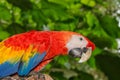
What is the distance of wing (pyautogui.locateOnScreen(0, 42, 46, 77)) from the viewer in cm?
142

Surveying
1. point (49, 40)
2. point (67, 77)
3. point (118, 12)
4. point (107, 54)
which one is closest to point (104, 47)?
point (107, 54)

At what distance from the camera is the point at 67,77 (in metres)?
1.82

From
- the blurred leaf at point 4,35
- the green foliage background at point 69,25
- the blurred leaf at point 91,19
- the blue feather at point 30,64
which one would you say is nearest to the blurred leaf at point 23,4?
the green foliage background at point 69,25

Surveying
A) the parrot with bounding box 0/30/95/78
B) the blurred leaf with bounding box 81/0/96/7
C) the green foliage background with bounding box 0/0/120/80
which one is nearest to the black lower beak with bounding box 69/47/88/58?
the parrot with bounding box 0/30/95/78

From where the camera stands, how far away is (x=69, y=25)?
1979mm

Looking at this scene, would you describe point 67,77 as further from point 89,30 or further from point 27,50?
point 27,50

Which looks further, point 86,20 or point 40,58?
point 86,20

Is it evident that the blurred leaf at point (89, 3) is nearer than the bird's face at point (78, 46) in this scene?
No

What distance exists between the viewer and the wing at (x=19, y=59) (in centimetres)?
142

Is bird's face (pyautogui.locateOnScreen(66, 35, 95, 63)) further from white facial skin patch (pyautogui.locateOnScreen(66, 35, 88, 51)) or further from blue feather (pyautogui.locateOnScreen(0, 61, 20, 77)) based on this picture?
blue feather (pyautogui.locateOnScreen(0, 61, 20, 77))

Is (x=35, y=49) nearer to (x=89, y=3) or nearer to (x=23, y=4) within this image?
(x=23, y=4)

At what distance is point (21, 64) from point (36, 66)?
0.16ft

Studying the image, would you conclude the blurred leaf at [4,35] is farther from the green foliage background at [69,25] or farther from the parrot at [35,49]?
the parrot at [35,49]

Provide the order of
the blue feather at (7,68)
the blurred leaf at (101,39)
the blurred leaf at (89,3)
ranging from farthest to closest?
the blurred leaf at (89,3)
the blurred leaf at (101,39)
the blue feather at (7,68)
